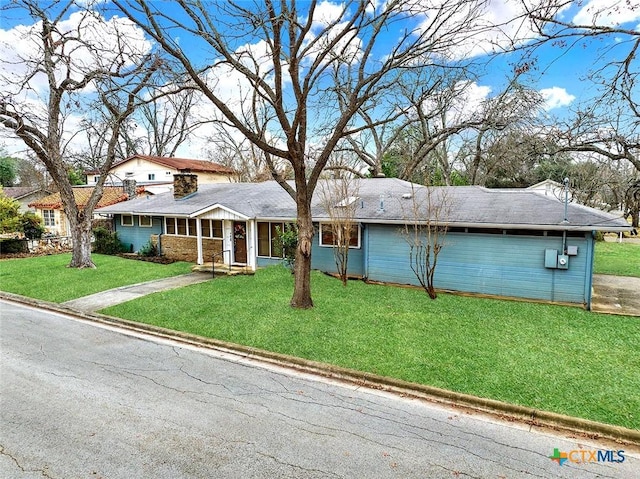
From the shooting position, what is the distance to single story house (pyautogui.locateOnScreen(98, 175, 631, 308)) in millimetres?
11000

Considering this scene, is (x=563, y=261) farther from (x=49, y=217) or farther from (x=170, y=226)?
(x=49, y=217)

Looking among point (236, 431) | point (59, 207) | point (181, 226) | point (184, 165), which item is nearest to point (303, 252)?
point (236, 431)

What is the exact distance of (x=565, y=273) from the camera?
1103 cm

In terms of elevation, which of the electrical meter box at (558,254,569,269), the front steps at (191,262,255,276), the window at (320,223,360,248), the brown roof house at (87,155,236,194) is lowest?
the front steps at (191,262,255,276)

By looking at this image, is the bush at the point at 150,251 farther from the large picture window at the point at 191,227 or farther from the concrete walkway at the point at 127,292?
the concrete walkway at the point at 127,292

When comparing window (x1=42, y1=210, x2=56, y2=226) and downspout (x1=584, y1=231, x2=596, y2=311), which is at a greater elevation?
window (x1=42, y1=210, x2=56, y2=226)

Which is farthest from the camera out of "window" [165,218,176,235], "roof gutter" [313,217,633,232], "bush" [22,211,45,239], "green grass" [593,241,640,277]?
"bush" [22,211,45,239]

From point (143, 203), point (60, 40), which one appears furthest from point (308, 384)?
point (143, 203)

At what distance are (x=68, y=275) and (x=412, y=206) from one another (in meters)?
12.9

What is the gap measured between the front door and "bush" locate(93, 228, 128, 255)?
747 centimetres

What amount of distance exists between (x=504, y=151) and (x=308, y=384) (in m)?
23.0

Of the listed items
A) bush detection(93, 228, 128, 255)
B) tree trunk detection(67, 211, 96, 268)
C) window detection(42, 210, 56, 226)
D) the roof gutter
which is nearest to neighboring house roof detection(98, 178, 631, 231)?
the roof gutter

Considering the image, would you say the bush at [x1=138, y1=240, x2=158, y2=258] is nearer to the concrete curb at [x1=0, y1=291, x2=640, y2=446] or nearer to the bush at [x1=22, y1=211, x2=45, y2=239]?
the bush at [x1=22, y1=211, x2=45, y2=239]

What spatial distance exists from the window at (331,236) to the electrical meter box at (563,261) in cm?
613
